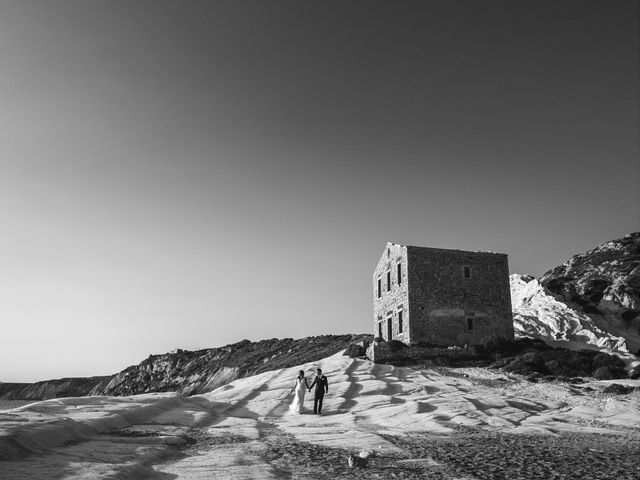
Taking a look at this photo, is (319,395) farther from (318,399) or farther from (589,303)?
(589,303)

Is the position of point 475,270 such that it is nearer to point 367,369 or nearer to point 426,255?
point 426,255

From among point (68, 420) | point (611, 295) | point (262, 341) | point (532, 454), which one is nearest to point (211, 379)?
point (262, 341)

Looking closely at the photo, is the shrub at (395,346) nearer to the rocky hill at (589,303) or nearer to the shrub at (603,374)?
the shrub at (603,374)

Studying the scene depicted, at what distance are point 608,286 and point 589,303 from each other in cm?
794

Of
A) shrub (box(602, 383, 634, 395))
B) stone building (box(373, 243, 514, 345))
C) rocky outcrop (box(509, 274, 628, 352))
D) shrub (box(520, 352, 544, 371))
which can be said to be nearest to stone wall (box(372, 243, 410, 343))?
stone building (box(373, 243, 514, 345))

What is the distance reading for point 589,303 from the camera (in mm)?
59906

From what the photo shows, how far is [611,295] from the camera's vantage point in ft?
206

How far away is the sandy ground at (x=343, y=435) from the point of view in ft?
24.1

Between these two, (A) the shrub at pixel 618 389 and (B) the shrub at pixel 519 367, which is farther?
(B) the shrub at pixel 519 367

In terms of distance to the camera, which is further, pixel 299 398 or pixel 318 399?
pixel 299 398

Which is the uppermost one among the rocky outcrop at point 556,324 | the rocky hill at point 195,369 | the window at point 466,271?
the window at point 466,271

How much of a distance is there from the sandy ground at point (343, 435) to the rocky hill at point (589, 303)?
2802 cm

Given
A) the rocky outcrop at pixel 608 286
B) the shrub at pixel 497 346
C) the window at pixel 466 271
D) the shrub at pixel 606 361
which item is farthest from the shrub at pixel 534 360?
the rocky outcrop at pixel 608 286

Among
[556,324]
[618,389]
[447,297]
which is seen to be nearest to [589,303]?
[556,324]
